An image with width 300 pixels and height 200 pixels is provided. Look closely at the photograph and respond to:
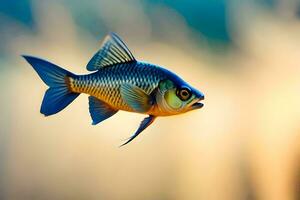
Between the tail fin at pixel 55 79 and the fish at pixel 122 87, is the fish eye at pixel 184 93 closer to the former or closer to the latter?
the fish at pixel 122 87

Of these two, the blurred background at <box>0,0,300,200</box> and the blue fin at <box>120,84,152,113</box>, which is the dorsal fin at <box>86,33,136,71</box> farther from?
the blurred background at <box>0,0,300,200</box>

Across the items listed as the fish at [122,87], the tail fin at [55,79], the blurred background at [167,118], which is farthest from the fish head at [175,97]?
the blurred background at [167,118]

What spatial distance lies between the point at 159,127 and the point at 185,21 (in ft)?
1.25

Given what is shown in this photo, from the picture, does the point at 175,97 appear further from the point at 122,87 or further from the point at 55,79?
the point at 55,79

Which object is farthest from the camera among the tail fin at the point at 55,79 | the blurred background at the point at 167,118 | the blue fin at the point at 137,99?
the blurred background at the point at 167,118

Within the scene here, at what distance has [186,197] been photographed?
1695 mm

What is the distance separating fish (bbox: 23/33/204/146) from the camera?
116 centimetres

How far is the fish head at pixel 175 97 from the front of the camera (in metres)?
1.16

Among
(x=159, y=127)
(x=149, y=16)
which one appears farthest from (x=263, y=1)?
(x=159, y=127)

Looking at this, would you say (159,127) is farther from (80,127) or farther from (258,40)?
(258,40)

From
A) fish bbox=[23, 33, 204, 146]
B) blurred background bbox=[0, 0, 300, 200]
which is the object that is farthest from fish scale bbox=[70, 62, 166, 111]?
blurred background bbox=[0, 0, 300, 200]

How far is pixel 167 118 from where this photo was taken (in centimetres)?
171

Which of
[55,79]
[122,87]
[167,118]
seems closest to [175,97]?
[122,87]

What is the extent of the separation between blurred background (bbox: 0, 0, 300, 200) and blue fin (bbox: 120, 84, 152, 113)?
508mm
